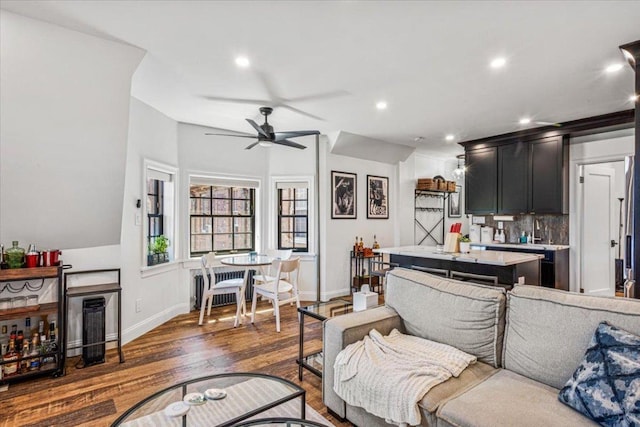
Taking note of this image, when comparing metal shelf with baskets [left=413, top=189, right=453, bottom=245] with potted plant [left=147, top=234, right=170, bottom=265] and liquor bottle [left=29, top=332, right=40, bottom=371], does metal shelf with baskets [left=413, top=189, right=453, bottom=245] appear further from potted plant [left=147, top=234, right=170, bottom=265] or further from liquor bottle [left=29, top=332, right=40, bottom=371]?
liquor bottle [left=29, top=332, right=40, bottom=371]

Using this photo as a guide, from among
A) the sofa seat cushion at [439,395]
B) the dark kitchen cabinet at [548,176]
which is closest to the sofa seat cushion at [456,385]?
the sofa seat cushion at [439,395]

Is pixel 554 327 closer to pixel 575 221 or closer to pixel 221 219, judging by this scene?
pixel 575 221

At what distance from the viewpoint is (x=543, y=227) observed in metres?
5.31

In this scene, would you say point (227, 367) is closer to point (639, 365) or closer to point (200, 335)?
point (200, 335)

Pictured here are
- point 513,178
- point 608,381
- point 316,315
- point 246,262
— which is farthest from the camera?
point 513,178

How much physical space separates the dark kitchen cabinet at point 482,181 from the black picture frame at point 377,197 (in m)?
1.44

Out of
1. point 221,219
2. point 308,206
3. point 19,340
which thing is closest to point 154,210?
point 221,219

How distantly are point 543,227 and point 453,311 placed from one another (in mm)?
4222

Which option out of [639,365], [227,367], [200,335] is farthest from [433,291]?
[200,335]

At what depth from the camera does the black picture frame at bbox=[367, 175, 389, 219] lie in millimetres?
6008

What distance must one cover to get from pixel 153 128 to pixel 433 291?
3.75 meters

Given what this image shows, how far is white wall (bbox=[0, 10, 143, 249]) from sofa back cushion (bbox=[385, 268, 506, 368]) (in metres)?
2.75

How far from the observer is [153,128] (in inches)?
161

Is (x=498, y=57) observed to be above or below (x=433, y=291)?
above
